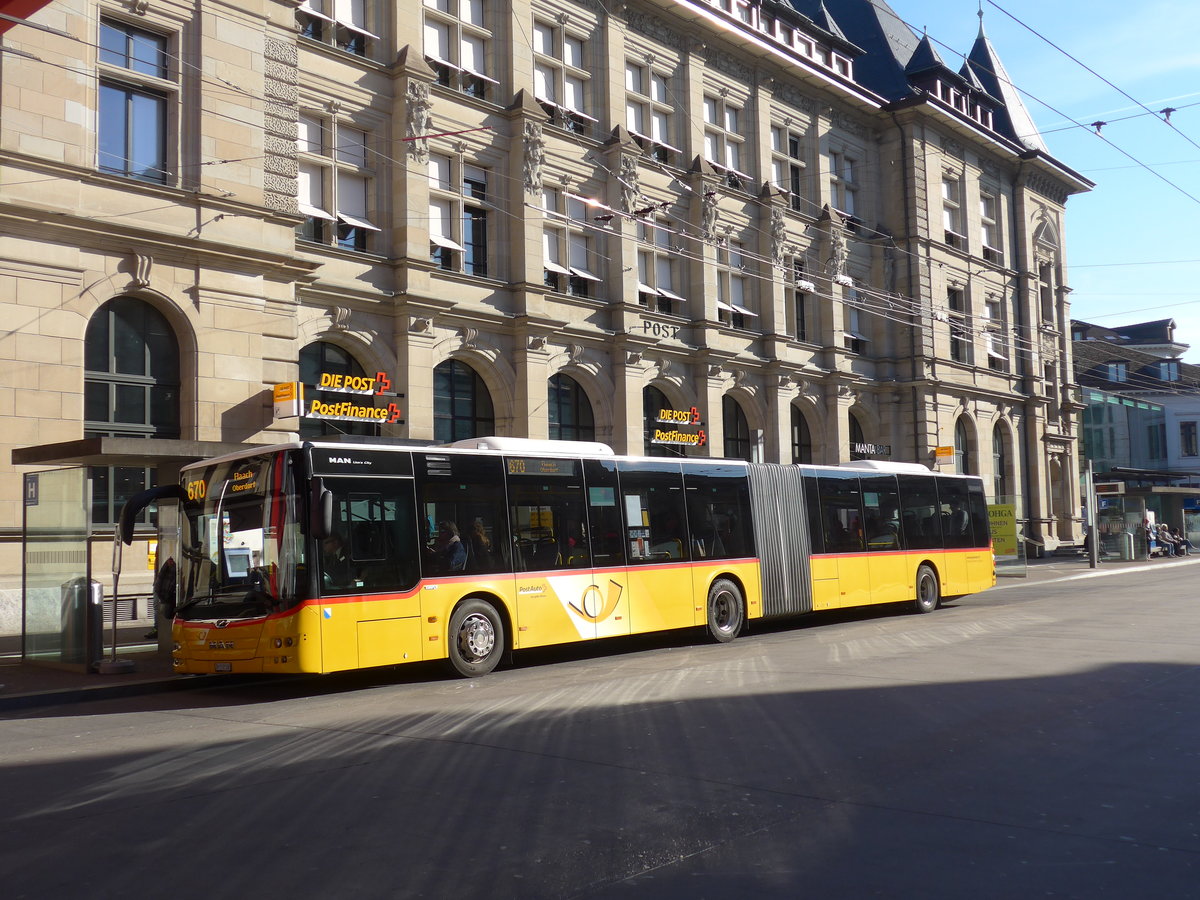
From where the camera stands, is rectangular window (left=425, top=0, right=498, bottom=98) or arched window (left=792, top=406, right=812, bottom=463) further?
arched window (left=792, top=406, right=812, bottom=463)

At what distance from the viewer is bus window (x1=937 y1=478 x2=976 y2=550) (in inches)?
966

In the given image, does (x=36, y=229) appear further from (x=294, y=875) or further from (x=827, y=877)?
(x=827, y=877)

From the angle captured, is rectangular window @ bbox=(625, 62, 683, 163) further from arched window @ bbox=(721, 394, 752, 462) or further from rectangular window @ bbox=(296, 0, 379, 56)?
rectangular window @ bbox=(296, 0, 379, 56)

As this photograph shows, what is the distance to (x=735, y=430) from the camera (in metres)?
36.2

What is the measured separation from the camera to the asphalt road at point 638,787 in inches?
212

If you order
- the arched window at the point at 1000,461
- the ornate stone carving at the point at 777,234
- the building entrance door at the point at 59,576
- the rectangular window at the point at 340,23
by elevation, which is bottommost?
the building entrance door at the point at 59,576

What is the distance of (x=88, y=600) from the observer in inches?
588

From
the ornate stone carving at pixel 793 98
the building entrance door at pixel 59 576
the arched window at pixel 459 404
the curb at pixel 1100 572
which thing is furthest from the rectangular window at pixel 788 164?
the building entrance door at pixel 59 576

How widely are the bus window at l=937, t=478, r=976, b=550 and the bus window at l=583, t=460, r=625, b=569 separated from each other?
1024 cm

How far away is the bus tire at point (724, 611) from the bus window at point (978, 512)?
→ 894 cm

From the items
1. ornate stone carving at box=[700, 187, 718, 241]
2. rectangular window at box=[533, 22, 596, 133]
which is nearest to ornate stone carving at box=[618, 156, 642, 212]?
rectangular window at box=[533, 22, 596, 133]

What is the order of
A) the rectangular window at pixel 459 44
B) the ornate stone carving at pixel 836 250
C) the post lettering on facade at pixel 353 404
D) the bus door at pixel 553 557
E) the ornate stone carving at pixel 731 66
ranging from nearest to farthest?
the bus door at pixel 553 557, the post lettering on facade at pixel 353 404, the rectangular window at pixel 459 44, the ornate stone carving at pixel 731 66, the ornate stone carving at pixel 836 250

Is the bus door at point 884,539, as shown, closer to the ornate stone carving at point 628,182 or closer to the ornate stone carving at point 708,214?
the ornate stone carving at point 628,182

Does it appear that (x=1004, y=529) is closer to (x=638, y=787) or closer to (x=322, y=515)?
(x=322, y=515)
